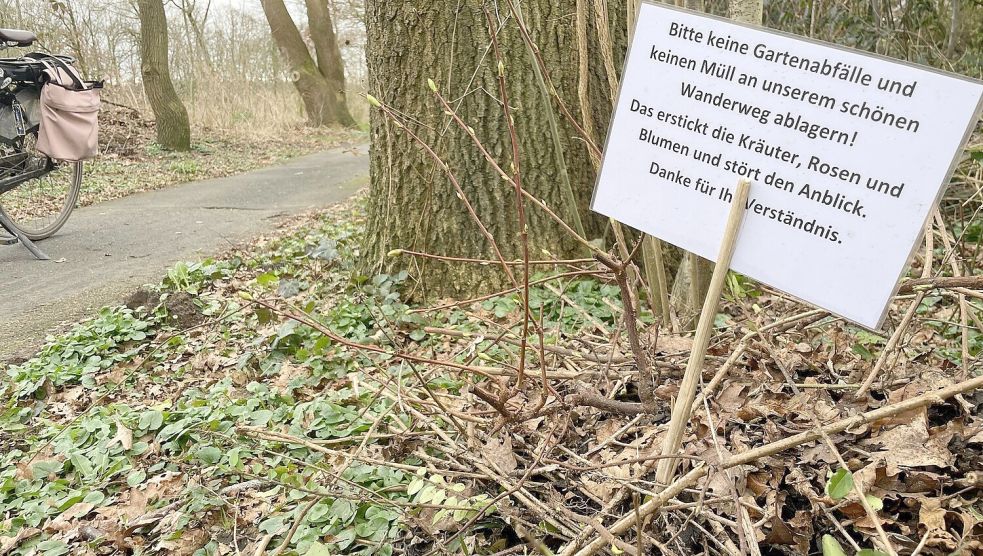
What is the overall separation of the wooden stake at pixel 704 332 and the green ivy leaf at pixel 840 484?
30 centimetres

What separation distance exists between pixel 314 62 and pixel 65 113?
1420 centimetres

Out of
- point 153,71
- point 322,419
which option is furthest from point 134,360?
point 153,71

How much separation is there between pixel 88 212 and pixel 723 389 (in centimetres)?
690

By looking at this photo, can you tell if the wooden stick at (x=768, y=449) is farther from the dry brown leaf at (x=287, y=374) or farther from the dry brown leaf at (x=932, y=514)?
the dry brown leaf at (x=287, y=374)

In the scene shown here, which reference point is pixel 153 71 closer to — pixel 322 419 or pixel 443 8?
pixel 443 8

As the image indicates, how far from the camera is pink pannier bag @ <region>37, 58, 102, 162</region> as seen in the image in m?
4.72

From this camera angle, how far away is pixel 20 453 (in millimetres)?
2730

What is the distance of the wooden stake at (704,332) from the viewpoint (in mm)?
1372

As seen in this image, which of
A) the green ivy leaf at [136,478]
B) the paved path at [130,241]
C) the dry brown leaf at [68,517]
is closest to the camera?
the dry brown leaf at [68,517]

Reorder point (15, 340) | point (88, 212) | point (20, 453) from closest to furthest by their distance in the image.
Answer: point (20, 453), point (15, 340), point (88, 212)

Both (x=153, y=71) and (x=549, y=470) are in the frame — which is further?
(x=153, y=71)

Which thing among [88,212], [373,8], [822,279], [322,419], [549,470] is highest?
[373,8]

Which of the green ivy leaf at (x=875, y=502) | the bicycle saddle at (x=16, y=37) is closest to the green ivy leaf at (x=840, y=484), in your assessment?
the green ivy leaf at (x=875, y=502)

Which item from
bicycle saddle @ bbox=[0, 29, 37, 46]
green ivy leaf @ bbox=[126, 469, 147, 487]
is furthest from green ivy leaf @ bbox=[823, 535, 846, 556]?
bicycle saddle @ bbox=[0, 29, 37, 46]
